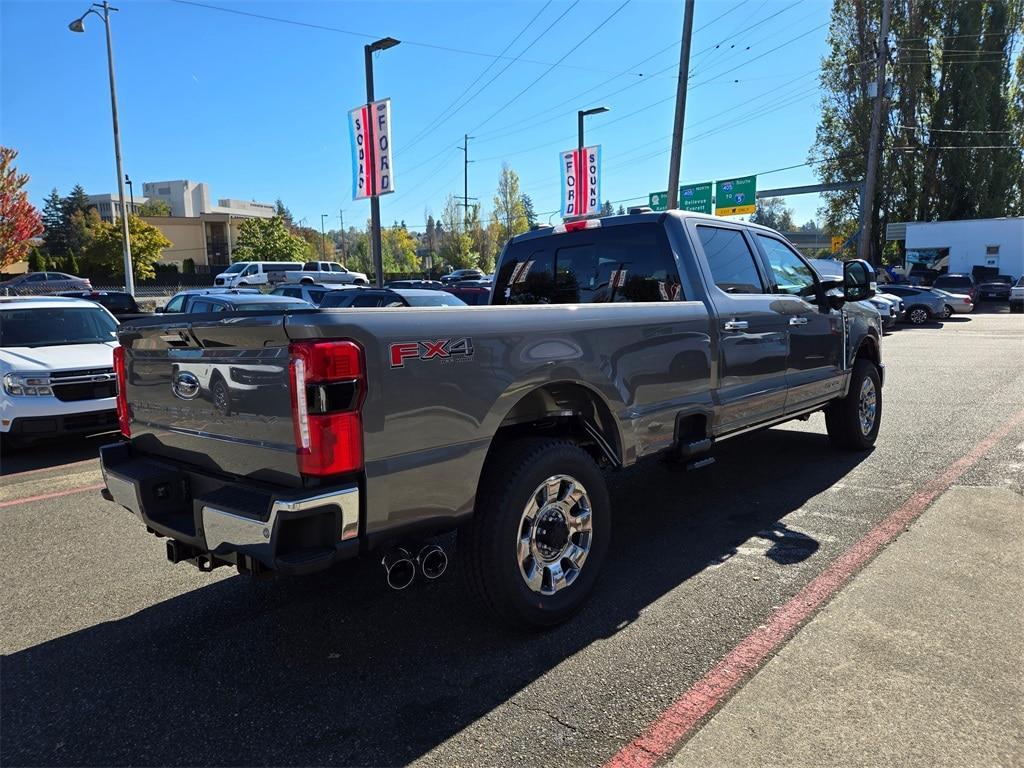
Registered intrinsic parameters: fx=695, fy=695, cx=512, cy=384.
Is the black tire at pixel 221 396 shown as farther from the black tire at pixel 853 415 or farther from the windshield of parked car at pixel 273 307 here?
the black tire at pixel 853 415

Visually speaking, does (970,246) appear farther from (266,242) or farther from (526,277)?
(266,242)

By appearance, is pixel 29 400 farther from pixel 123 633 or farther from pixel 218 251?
pixel 218 251

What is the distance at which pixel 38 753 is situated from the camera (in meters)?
2.50

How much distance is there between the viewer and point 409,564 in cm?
287

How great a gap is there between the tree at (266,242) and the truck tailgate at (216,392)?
63.1 m

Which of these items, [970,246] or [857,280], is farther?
[970,246]

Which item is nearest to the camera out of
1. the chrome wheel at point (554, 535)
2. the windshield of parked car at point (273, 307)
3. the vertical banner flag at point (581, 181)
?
the windshield of parked car at point (273, 307)

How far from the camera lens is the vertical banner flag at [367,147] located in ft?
54.5

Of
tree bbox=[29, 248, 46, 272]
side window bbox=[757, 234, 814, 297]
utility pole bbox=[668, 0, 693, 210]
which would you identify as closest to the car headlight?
side window bbox=[757, 234, 814, 297]

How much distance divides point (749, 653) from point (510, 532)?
1.18 m

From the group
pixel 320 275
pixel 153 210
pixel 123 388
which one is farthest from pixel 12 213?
pixel 153 210

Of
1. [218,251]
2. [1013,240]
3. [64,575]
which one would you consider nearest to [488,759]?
[64,575]

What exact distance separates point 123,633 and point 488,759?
6.77 ft

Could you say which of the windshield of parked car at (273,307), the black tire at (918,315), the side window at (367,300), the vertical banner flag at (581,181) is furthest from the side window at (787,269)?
the black tire at (918,315)
